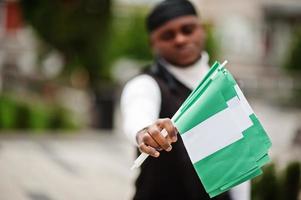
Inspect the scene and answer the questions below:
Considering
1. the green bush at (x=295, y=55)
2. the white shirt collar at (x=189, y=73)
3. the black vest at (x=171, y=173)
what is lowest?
the green bush at (x=295, y=55)

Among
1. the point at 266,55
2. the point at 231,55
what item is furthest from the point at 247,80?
the point at 266,55

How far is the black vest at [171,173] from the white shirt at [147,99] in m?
0.06

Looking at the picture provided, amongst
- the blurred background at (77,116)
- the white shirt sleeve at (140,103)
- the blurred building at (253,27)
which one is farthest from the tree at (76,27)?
the blurred building at (253,27)

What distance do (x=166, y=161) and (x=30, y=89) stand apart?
1194cm

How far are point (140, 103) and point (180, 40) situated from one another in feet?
1.35

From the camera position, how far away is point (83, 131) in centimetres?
1005

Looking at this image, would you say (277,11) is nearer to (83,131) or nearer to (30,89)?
(30,89)

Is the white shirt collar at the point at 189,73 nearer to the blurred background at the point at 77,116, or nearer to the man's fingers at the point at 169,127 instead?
the blurred background at the point at 77,116

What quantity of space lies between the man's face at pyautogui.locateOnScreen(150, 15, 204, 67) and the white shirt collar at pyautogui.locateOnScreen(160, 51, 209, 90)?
1.0 inches

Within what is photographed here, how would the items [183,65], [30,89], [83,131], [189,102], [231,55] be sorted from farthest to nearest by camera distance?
[231,55] < [30,89] < [83,131] < [183,65] < [189,102]

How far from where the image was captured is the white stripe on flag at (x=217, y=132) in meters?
2.16

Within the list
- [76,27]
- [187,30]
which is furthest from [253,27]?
[187,30]

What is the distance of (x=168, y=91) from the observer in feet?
8.39

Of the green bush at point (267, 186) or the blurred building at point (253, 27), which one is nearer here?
the green bush at point (267, 186)
